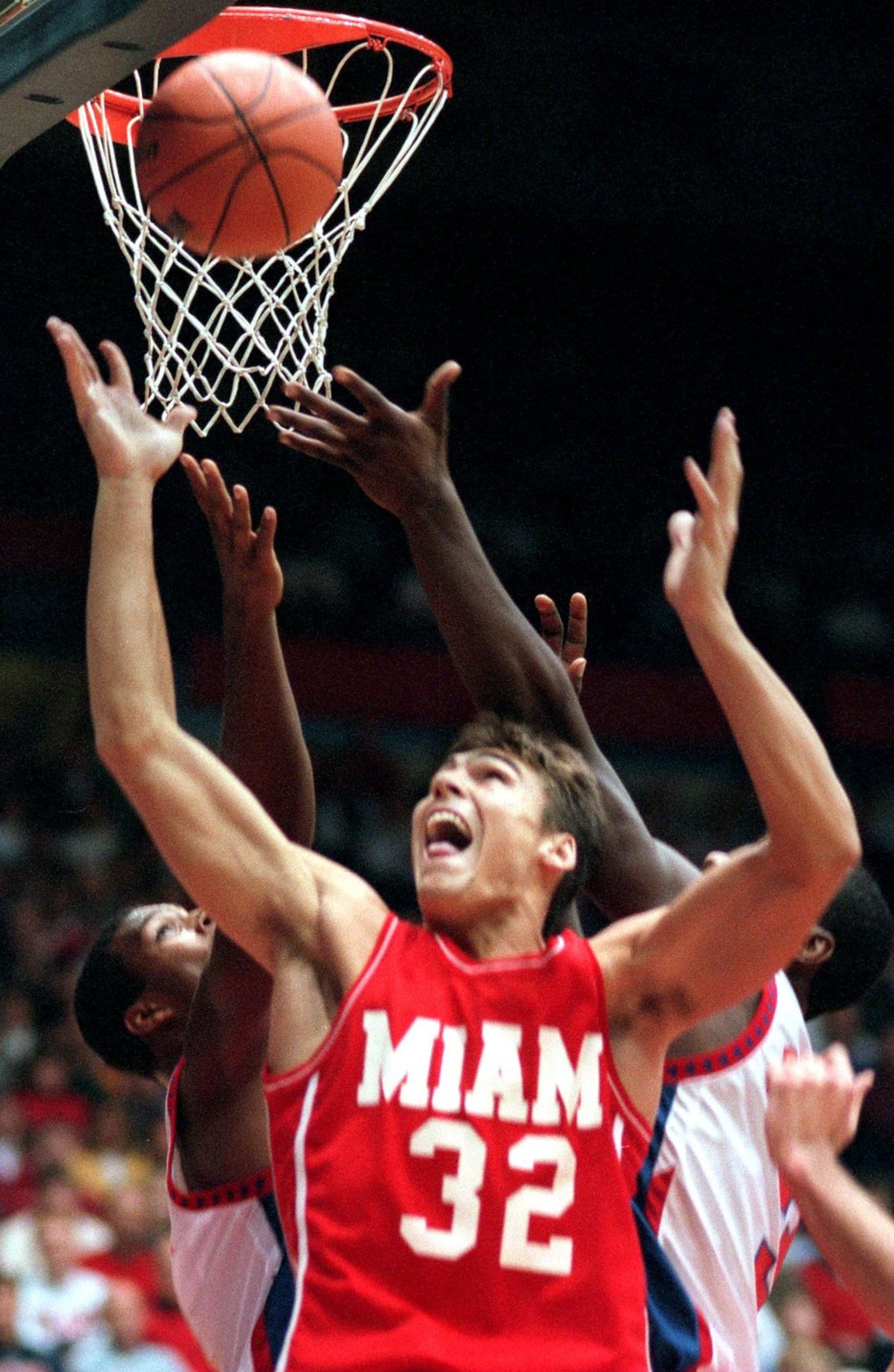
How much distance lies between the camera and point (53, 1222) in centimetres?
756

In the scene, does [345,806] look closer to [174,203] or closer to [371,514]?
[371,514]

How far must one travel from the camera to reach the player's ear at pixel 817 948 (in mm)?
3805

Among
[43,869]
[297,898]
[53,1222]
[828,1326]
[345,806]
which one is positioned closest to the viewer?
[297,898]

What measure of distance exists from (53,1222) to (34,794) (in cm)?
384

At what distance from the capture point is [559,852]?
286cm

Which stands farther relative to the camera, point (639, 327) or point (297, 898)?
point (639, 327)

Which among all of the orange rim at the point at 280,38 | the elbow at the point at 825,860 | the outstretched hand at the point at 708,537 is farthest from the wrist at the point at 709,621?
the orange rim at the point at 280,38

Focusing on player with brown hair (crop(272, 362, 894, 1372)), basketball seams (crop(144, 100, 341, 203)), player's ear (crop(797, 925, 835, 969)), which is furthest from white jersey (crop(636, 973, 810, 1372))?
basketball seams (crop(144, 100, 341, 203))

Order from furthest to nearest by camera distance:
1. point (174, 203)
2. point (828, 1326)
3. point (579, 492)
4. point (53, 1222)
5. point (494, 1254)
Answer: point (579, 492) < point (828, 1326) < point (53, 1222) < point (174, 203) < point (494, 1254)

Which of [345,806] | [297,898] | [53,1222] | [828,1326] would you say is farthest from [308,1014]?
[345,806]

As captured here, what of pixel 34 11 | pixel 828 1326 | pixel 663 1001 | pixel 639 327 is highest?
pixel 34 11

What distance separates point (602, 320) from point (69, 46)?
31.1ft

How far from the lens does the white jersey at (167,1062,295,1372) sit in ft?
10.5

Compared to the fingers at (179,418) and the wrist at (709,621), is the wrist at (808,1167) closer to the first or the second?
the wrist at (709,621)
